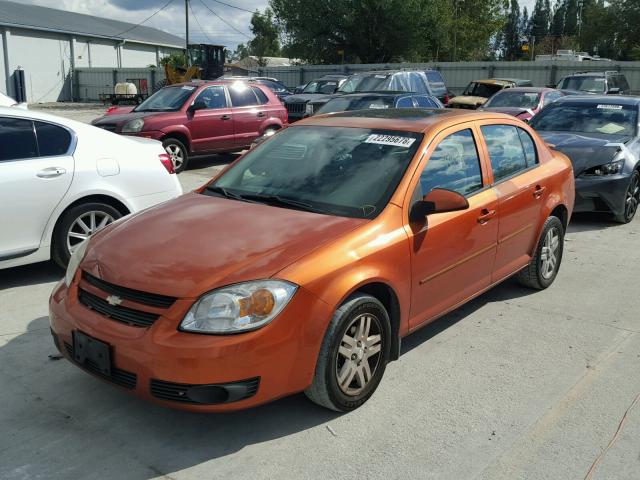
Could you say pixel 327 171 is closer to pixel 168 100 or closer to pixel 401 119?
pixel 401 119

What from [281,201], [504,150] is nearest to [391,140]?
[281,201]

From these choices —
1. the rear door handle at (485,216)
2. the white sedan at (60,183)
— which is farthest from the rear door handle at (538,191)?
the white sedan at (60,183)

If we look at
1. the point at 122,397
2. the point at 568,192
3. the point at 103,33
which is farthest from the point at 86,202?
the point at 103,33

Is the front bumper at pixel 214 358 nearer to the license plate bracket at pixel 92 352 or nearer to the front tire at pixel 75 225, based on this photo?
the license plate bracket at pixel 92 352

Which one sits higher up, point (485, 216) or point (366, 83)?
point (366, 83)

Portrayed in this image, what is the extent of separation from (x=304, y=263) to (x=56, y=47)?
156 ft

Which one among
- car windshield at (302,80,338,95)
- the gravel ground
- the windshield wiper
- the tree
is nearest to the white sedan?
the gravel ground

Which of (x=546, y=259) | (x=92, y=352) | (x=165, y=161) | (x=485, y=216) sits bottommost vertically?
(x=546, y=259)

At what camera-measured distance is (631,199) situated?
8320mm

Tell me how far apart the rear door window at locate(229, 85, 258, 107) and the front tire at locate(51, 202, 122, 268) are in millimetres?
7750

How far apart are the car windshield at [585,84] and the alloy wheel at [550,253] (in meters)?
14.5

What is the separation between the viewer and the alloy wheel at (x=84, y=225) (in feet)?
18.4

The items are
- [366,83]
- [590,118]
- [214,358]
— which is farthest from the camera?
[366,83]

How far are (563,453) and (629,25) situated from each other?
2254 inches
